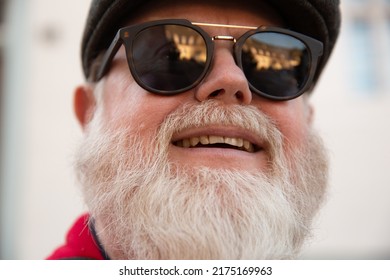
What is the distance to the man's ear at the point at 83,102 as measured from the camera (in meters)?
1.08

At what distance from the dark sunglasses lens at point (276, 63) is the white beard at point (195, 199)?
69 mm

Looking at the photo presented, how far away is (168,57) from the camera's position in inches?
31.8

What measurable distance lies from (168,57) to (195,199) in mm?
269

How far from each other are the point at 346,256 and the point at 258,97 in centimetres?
147

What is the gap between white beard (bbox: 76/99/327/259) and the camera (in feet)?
2.36

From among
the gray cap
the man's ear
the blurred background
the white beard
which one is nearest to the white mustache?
the white beard

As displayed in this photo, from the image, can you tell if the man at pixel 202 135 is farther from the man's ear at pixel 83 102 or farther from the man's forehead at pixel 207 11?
the man's ear at pixel 83 102

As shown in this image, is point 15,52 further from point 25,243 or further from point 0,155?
point 25,243

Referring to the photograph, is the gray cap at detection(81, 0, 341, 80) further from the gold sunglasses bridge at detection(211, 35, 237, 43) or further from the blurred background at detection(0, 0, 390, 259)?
the blurred background at detection(0, 0, 390, 259)

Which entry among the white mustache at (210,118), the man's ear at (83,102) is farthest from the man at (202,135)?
the man's ear at (83,102)

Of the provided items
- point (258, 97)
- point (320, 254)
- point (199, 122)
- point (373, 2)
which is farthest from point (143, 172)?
point (373, 2)

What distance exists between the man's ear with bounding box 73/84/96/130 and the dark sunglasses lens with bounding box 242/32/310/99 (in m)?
0.43

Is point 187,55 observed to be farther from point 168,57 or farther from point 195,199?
point 195,199
